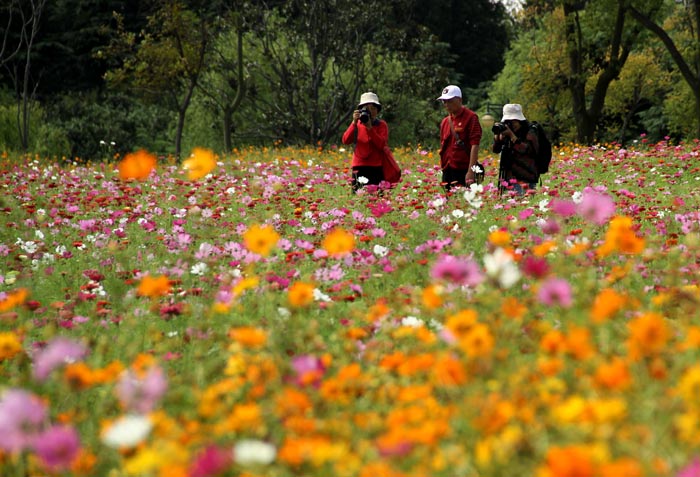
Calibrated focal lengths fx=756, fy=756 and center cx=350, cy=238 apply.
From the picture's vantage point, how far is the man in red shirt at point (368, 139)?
6.97 metres

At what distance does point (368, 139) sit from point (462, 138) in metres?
0.87

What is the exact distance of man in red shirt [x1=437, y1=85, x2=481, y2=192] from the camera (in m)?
6.68

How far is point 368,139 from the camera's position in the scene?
7062 millimetres

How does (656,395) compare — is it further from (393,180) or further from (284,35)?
(284,35)

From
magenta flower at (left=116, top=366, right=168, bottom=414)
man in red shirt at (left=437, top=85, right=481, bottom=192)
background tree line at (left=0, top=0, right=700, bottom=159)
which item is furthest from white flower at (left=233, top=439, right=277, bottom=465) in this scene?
background tree line at (left=0, top=0, right=700, bottom=159)

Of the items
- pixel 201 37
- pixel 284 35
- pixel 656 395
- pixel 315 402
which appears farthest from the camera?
pixel 284 35

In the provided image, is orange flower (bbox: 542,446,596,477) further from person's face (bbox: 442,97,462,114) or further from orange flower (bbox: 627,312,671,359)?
person's face (bbox: 442,97,462,114)

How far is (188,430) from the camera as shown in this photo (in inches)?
70.5

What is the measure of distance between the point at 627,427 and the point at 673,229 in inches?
147

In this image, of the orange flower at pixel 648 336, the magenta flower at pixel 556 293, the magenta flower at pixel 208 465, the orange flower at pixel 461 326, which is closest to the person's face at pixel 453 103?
the magenta flower at pixel 556 293

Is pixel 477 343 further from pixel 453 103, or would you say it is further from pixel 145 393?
pixel 453 103

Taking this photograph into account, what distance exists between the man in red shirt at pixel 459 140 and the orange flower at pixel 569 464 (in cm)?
547

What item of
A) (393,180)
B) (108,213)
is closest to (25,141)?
(108,213)

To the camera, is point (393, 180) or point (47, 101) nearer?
point (393, 180)
